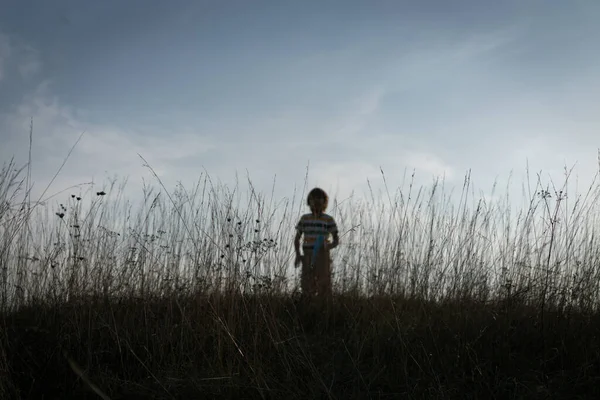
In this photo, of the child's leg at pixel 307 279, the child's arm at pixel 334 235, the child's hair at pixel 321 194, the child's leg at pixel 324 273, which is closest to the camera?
the child's leg at pixel 307 279

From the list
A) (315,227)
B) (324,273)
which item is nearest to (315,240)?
(315,227)

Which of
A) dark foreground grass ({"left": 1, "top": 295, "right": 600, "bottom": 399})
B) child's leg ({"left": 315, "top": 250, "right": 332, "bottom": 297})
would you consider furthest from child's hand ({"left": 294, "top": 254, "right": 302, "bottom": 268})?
dark foreground grass ({"left": 1, "top": 295, "right": 600, "bottom": 399})

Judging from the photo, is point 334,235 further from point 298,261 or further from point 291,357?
point 291,357

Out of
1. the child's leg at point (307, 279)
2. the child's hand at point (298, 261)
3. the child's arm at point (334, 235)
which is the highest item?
the child's arm at point (334, 235)

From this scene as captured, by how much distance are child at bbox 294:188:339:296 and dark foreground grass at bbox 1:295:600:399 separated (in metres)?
1.05

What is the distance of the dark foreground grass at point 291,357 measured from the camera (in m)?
2.09

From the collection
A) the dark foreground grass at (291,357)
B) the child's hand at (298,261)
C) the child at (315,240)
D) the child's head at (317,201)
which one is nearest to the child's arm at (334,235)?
the child at (315,240)

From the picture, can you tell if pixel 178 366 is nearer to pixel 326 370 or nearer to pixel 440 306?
pixel 326 370

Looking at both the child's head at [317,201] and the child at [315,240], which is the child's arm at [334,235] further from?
the child's head at [317,201]

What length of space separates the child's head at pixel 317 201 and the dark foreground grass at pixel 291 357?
63.0 inches

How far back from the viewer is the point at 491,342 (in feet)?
8.00

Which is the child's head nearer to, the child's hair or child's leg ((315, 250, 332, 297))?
the child's hair

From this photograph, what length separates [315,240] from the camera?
4.37m

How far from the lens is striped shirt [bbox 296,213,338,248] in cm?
436
